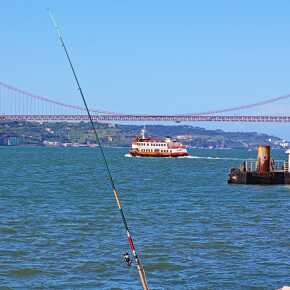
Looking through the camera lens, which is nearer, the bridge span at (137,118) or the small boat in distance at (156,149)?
the bridge span at (137,118)

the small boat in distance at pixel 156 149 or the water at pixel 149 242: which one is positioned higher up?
the small boat in distance at pixel 156 149

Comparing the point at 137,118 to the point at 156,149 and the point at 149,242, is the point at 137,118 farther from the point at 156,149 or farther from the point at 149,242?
the point at 149,242

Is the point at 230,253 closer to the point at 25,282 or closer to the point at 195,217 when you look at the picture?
the point at 25,282

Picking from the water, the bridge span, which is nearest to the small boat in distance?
the bridge span

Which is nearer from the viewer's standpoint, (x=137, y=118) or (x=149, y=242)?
(x=149, y=242)

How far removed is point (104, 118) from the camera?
11606 cm

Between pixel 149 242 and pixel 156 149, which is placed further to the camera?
pixel 156 149

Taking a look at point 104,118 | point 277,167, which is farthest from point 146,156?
point 277,167

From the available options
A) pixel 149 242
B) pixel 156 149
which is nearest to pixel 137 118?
pixel 156 149

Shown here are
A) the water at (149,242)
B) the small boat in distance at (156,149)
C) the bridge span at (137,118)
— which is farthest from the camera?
the small boat in distance at (156,149)

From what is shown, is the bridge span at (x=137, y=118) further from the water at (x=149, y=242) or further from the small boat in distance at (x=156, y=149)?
the water at (x=149, y=242)

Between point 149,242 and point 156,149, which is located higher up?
point 156,149

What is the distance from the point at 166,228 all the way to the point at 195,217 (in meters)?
4.21

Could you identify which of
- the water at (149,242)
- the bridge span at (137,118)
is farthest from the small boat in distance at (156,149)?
the water at (149,242)
